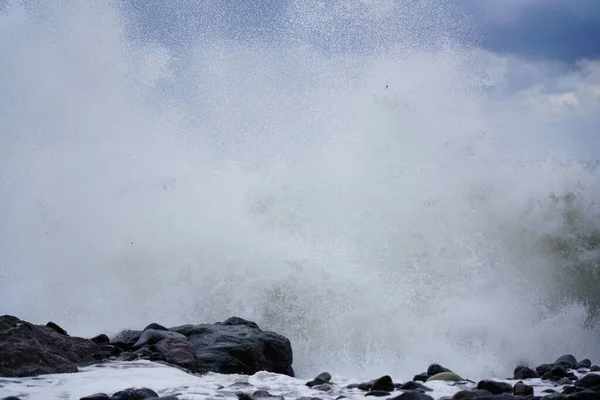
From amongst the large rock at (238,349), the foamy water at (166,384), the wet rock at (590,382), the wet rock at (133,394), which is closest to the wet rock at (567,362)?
the foamy water at (166,384)

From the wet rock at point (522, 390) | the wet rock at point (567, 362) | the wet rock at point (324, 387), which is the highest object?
the wet rock at point (567, 362)

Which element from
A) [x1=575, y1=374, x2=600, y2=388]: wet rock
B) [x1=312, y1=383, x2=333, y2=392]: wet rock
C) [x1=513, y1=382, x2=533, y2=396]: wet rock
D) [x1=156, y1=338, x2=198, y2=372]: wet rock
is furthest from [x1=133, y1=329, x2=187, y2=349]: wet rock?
[x1=575, y1=374, x2=600, y2=388]: wet rock

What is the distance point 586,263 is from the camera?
8.41 meters

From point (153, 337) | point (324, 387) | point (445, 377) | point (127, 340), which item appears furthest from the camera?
point (127, 340)

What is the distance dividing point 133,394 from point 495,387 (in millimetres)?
2207

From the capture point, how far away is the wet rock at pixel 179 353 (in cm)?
A: 455

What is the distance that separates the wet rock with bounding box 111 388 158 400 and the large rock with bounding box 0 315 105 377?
3.14 ft

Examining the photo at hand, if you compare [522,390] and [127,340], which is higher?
[127,340]

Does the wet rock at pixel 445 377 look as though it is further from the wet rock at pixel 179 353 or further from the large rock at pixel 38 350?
the large rock at pixel 38 350

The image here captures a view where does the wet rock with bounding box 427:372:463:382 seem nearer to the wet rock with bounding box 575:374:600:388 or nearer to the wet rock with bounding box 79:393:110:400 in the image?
the wet rock with bounding box 575:374:600:388

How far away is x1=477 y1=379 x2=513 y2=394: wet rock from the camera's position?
375cm

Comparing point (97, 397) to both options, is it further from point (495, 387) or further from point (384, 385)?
point (495, 387)

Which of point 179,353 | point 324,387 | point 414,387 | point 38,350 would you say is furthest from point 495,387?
point 38,350

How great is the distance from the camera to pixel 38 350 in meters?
4.13
